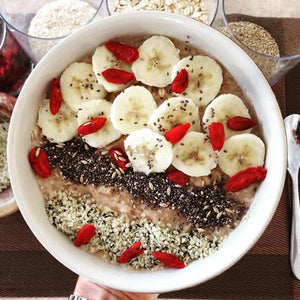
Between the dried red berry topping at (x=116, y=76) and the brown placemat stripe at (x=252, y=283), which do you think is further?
the brown placemat stripe at (x=252, y=283)

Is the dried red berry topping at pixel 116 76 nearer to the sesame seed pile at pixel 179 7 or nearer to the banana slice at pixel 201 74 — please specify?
the banana slice at pixel 201 74

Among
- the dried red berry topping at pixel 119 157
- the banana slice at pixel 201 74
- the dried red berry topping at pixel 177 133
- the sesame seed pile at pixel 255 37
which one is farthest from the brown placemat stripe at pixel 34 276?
the sesame seed pile at pixel 255 37

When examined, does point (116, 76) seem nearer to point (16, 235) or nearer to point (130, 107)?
point (130, 107)

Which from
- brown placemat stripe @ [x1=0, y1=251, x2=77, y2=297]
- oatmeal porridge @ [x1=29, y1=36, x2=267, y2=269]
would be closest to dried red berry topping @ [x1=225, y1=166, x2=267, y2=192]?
oatmeal porridge @ [x1=29, y1=36, x2=267, y2=269]

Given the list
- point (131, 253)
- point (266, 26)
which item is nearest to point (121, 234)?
point (131, 253)

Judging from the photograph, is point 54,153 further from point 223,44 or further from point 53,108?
point 223,44

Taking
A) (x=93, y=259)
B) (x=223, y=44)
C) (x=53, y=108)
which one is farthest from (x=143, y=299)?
(x=223, y=44)

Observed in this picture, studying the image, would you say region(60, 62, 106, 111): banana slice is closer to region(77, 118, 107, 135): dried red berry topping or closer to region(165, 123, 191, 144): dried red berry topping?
region(77, 118, 107, 135): dried red berry topping
